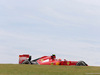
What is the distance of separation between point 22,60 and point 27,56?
82cm

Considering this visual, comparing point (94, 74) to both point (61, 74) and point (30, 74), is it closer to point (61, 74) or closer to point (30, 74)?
point (61, 74)

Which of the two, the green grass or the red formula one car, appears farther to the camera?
the red formula one car

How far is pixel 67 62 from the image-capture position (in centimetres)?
2638

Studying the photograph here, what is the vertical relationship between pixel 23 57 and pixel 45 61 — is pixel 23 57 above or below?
above

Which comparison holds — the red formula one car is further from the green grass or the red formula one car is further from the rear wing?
the green grass

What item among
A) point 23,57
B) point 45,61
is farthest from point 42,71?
point 45,61

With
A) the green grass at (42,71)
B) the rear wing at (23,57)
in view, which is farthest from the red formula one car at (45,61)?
the green grass at (42,71)

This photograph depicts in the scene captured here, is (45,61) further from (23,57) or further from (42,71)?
(42,71)

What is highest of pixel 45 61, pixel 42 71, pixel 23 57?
pixel 23 57

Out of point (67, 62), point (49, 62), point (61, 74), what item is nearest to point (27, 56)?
point (49, 62)

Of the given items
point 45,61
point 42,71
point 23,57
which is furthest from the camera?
point 45,61

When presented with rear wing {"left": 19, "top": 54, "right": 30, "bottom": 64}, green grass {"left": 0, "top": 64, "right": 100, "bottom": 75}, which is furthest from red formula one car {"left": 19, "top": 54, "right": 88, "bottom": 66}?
green grass {"left": 0, "top": 64, "right": 100, "bottom": 75}

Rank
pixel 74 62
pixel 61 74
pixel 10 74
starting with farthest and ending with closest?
pixel 74 62 → pixel 61 74 → pixel 10 74

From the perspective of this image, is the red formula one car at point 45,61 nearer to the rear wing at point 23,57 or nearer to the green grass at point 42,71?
the rear wing at point 23,57
